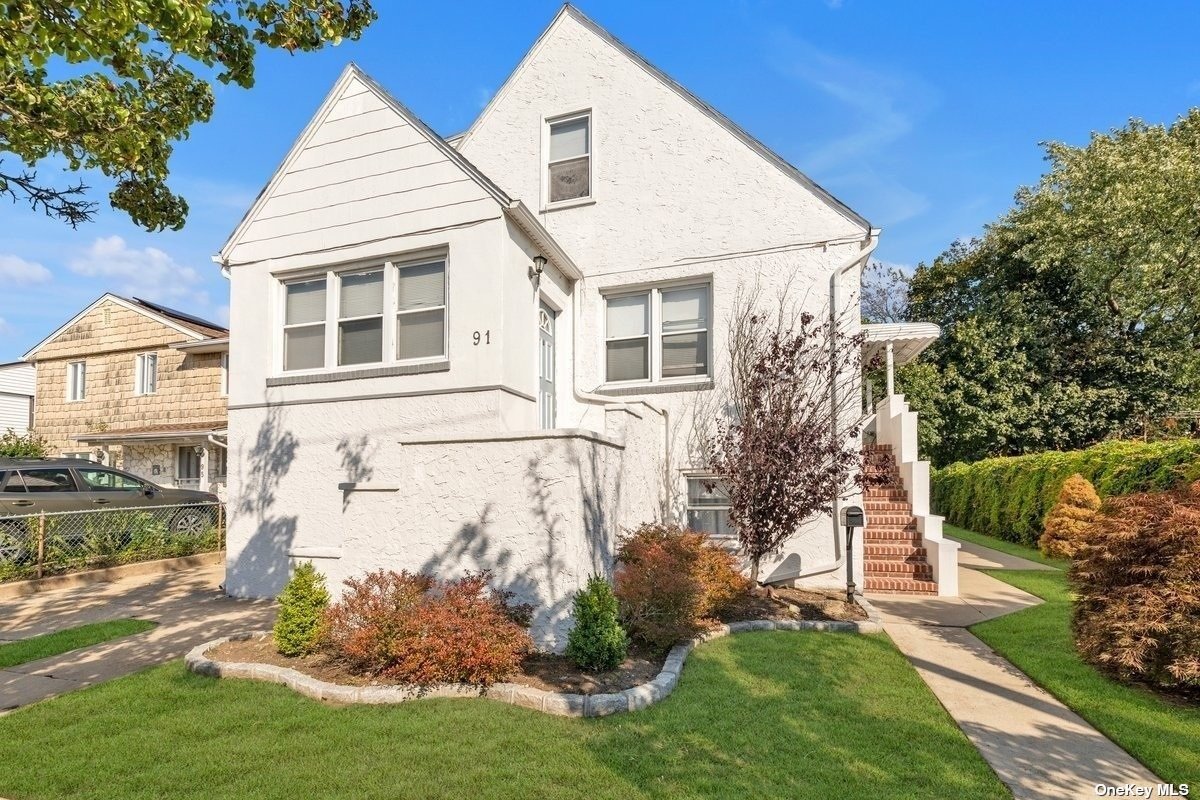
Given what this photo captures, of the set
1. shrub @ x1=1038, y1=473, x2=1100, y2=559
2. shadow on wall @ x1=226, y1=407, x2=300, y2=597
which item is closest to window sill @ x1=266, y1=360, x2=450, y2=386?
shadow on wall @ x1=226, y1=407, x2=300, y2=597

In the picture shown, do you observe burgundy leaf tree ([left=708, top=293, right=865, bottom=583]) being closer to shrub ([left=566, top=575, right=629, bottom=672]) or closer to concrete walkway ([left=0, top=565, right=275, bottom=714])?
shrub ([left=566, top=575, right=629, bottom=672])

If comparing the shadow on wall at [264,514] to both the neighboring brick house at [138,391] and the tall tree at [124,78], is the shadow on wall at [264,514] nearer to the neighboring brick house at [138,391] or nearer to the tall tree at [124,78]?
the tall tree at [124,78]

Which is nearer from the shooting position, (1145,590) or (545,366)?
(1145,590)

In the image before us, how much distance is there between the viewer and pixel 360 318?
8.87 m

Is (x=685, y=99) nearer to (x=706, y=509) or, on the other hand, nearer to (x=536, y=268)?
(x=536, y=268)

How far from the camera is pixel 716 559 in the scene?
7.81 metres

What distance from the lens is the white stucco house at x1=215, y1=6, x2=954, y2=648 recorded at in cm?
637

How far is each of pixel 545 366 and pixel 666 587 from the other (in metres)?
4.54

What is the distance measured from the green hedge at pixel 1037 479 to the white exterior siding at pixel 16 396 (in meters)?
37.7

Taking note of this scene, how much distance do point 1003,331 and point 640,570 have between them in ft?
74.9

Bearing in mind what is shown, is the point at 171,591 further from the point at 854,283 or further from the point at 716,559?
the point at 854,283

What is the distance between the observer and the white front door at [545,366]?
9391 millimetres

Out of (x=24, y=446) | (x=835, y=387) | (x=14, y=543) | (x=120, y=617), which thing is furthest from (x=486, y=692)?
(x=24, y=446)

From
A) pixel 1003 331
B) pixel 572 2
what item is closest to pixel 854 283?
pixel 572 2
